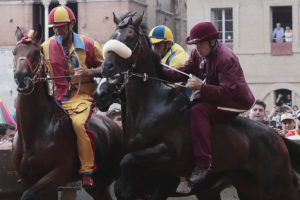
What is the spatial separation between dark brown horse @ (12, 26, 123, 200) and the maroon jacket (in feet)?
6.00

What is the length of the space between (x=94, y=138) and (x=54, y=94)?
0.76 metres

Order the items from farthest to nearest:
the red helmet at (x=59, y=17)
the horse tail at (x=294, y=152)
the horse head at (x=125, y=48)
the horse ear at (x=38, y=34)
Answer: the horse tail at (x=294, y=152)
the red helmet at (x=59, y=17)
the horse ear at (x=38, y=34)
the horse head at (x=125, y=48)

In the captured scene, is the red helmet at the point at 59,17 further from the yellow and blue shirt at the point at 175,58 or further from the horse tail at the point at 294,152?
the horse tail at the point at 294,152

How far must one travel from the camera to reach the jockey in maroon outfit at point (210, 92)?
7996 millimetres

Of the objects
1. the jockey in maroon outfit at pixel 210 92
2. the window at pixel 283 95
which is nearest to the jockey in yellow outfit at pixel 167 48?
the jockey in maroon outfit at pixel 210 92

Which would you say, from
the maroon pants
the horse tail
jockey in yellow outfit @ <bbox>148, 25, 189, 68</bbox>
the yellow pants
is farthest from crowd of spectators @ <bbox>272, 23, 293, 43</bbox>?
the maroon pants

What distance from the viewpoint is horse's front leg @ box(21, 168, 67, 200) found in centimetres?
809

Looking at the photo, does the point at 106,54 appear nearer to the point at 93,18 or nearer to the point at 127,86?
the point at 127,86

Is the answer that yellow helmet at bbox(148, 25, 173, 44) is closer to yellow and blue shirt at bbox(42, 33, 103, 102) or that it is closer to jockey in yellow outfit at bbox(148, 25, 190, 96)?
jockey in yellow outfit at bbox(148, 25, 190, 96)

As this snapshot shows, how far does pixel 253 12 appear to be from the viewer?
3328 centimetres

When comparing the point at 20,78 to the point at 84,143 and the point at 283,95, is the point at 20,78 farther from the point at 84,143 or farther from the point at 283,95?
the point at 283,95

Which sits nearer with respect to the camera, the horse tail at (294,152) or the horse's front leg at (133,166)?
the horse's front leg at (133,166)

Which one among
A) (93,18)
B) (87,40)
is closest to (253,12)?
(93,18)

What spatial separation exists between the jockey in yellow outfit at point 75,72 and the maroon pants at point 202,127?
146cm
